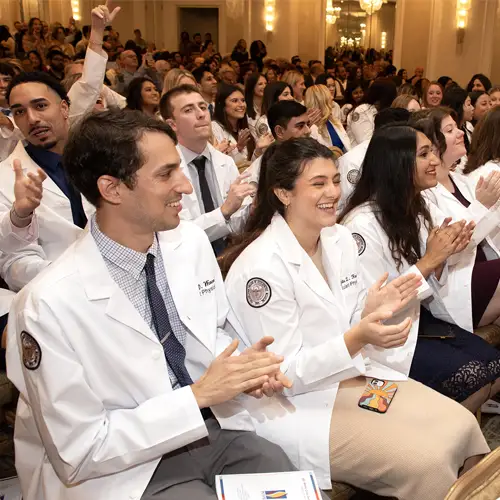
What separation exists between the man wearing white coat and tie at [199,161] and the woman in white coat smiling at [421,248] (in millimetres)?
714

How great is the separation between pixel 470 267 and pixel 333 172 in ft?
3.28

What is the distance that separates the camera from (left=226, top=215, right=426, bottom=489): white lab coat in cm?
177

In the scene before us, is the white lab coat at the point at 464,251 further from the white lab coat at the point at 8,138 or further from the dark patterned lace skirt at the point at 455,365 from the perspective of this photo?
the white lab coat at the point at 8,138

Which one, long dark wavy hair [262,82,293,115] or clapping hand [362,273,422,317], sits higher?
long dark wavy hair [262,82,293,115]

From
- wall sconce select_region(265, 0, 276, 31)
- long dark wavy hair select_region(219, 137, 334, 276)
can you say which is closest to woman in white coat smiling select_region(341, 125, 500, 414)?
long dark wavy hair select_region(219, 137, 334, 276)

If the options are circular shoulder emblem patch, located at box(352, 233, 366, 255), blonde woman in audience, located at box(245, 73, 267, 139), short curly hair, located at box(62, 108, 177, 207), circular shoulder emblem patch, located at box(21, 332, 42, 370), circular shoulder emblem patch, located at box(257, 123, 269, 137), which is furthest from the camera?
blonde woman in audience, located at box(245, 73, 267, 139)

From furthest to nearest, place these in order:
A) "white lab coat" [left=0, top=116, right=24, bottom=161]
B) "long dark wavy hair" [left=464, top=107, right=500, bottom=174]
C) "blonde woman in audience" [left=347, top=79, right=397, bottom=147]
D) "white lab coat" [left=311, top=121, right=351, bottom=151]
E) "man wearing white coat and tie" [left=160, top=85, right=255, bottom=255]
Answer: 1. "blonde woman in audience" [left=347, top=79, right=397, bottom=147]
2. "white lab coat" [left=311, top=121, right=351, bottom=151]
3. "white lab coat" [left=0, top=116, right=24, bottom=161]
4. "long dark wavy hair" [left=464, top=107, right=500, bottom=174]
5. "man wearing white coat and tie" [left=160, top=85, right=255, bottom=255]

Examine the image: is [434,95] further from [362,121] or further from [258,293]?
[258,293]

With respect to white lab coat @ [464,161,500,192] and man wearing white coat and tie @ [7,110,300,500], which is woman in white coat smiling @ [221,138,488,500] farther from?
white lab coat @ [464,161,500,192]

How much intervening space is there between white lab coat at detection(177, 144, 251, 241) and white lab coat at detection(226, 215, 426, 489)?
2.00ft

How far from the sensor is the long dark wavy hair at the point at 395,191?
247 cm

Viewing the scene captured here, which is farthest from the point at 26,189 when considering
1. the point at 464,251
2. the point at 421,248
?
the point at 464,251

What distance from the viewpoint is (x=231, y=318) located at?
1.90 meters

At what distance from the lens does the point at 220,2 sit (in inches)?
574
